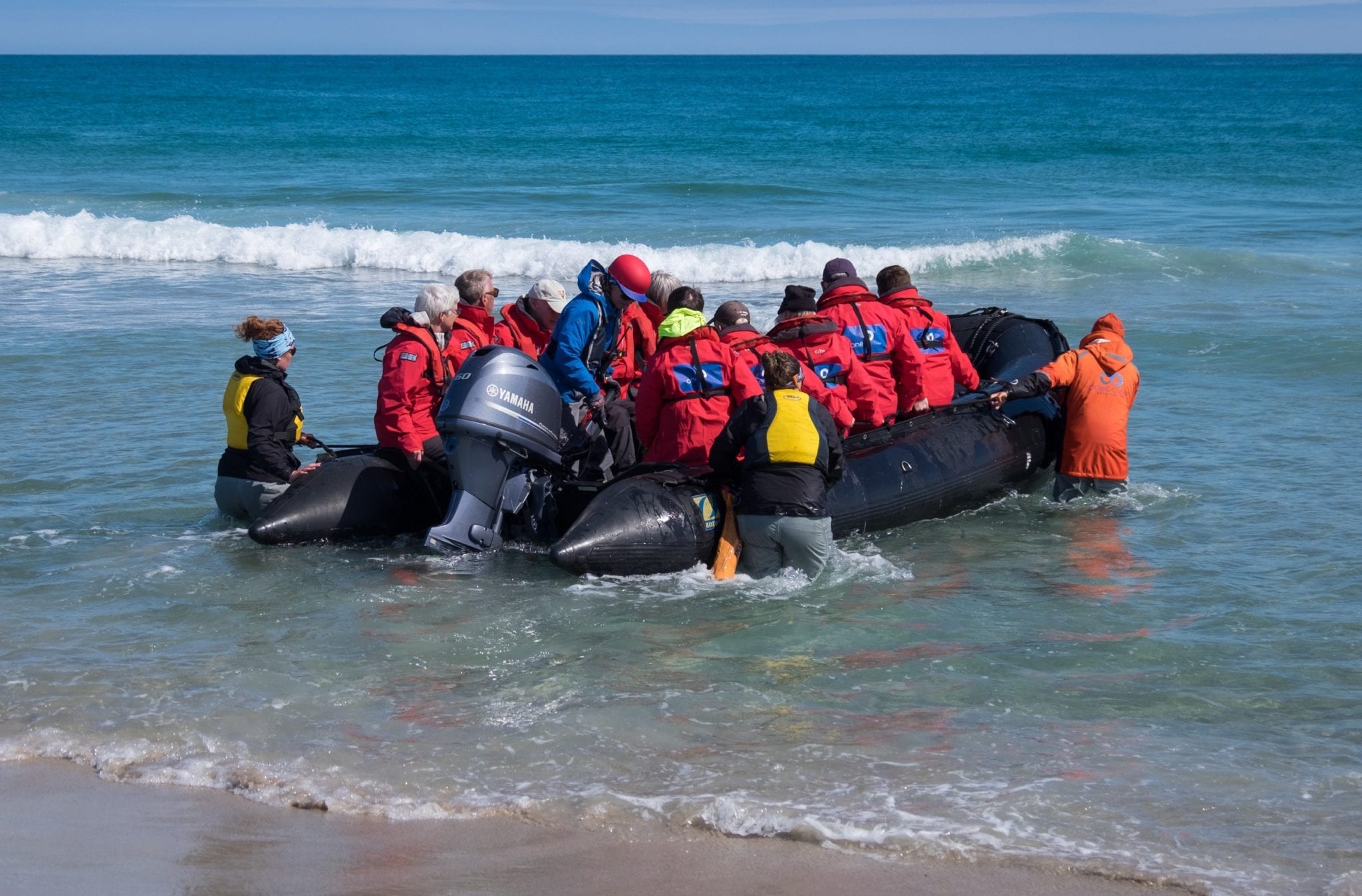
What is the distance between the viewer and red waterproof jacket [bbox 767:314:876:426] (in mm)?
7375

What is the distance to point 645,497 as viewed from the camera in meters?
6.77

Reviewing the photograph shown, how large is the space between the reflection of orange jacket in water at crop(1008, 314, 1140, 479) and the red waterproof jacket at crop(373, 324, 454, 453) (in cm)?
323

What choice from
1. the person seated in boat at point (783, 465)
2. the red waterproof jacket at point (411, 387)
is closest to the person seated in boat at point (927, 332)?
the person seated in boat at point (783, 465)

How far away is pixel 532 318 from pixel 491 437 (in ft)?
3.38

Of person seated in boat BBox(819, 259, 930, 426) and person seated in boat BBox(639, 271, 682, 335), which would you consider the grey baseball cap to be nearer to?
person seated in boat BBox(639, 271, 682, 335)

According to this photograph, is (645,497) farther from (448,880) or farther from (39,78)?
(39,78)

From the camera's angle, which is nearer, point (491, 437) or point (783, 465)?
point (783, 465)

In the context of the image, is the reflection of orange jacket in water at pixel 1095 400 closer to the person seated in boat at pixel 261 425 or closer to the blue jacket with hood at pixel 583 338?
the blue jacket with hood at pixel 583 338

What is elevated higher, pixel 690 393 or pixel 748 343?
pixel 748 343

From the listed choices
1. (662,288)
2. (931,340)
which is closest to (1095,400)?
(931,340)

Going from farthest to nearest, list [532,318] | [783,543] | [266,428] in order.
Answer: [532,318]
[266,428]
[783,543]

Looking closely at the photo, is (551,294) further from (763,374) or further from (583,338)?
(763,374)

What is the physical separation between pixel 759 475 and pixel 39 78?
264 feet

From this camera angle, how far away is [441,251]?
2042cm
